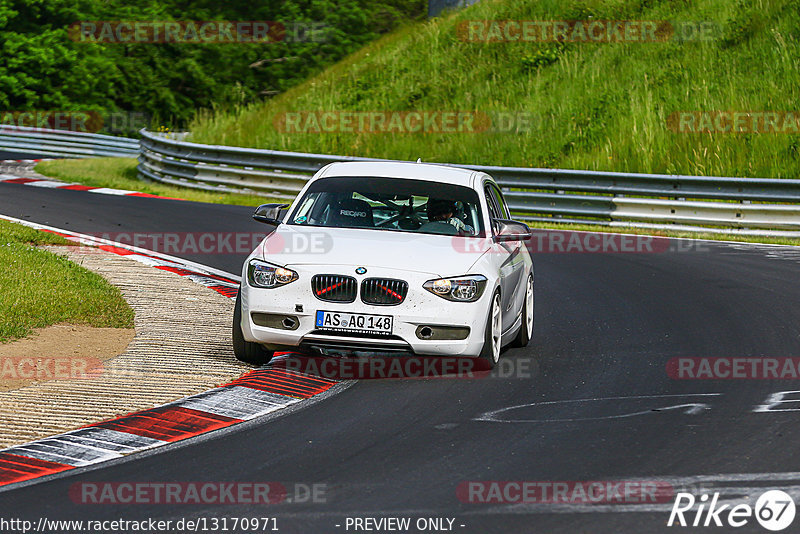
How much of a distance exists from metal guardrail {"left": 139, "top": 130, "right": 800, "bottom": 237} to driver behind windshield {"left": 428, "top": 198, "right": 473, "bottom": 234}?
1166 centimetres

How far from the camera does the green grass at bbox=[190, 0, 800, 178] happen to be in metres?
25.9

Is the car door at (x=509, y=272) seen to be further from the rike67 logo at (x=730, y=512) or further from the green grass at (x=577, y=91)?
the green grass at (x=577, y=91)

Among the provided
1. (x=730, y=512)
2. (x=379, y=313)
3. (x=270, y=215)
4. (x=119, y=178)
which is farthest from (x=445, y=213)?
(x=119, y=178)

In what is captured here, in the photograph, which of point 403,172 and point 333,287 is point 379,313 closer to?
point 333,287

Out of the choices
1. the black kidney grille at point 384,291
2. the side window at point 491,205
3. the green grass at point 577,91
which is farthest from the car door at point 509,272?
the green grass at point 577,91

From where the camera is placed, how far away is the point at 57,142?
39.2 m

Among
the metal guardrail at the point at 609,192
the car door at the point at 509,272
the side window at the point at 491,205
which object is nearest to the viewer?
the car door at the point at 509,272

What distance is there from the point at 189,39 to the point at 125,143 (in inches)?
412

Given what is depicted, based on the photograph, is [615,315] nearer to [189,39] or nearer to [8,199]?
[8,199]

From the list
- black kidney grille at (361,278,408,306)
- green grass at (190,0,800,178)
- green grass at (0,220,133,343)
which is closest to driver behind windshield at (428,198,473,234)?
black kidney grille at (361,278,408,306)

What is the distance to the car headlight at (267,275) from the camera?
9219 millimetres

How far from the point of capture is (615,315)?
12.6 metres

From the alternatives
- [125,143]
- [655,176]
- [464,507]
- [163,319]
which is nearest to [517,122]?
[655,176]

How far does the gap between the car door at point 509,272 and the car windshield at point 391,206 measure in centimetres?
34
